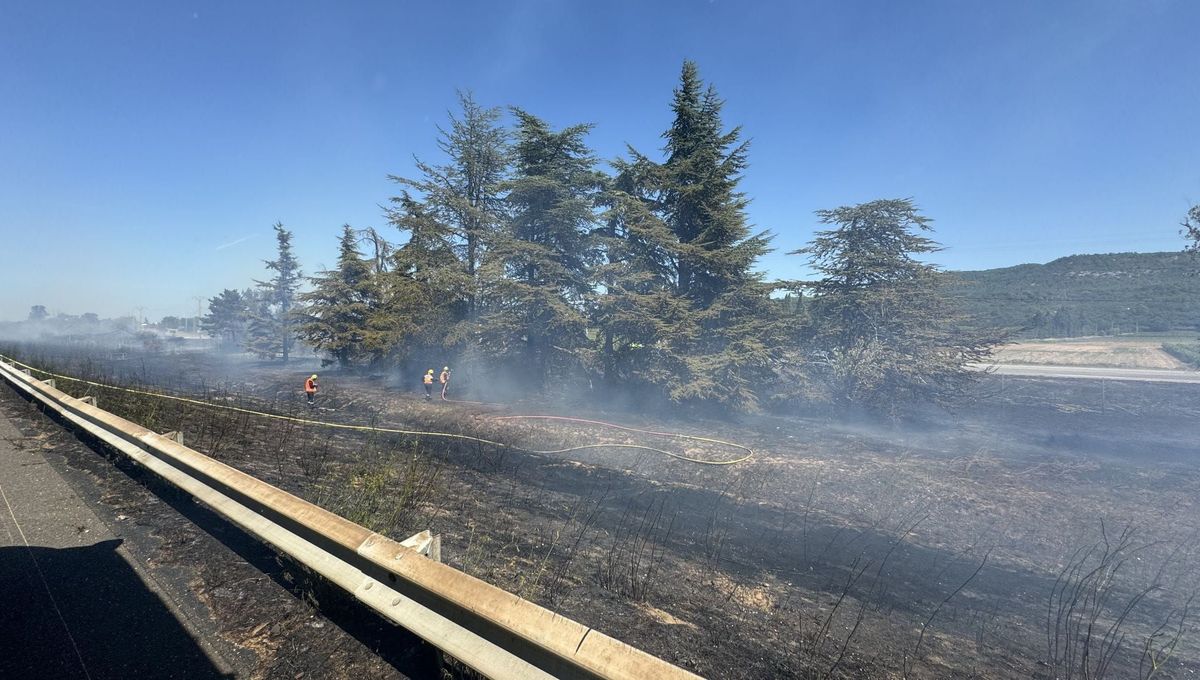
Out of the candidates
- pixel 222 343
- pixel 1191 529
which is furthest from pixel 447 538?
pixel 222 343

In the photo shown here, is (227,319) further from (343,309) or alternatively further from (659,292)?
(659,292)

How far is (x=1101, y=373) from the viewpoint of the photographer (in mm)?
27031

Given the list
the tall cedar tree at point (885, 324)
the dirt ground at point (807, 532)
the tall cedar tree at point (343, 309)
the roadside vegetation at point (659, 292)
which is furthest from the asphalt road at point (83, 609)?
the tall cedar tree at point (343, 309)

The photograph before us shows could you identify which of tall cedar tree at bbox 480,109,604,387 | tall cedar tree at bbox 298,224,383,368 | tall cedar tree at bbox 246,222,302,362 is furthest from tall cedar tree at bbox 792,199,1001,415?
tall cedar tree at bbox 246,222,302,362

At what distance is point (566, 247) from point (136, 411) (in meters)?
15.6

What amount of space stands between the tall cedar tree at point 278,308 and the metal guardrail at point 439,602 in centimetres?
4884

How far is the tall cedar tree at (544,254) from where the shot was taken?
65.7 feet

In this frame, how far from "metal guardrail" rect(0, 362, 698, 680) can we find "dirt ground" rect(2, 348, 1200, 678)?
1324mm

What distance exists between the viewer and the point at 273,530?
2.94m

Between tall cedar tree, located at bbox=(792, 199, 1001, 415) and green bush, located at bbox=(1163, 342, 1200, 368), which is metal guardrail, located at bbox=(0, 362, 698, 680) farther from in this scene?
green bush, located at bbox=(1163, 342, 1200, 368)

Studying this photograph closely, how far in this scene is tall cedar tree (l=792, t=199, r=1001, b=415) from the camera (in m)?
17.5

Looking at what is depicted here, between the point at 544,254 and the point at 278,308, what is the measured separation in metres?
46.0

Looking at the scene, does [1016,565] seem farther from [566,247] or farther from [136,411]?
[566,247]

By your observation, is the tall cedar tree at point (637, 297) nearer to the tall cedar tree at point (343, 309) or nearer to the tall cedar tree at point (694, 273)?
the tall cedar tree at point (694, 273)
